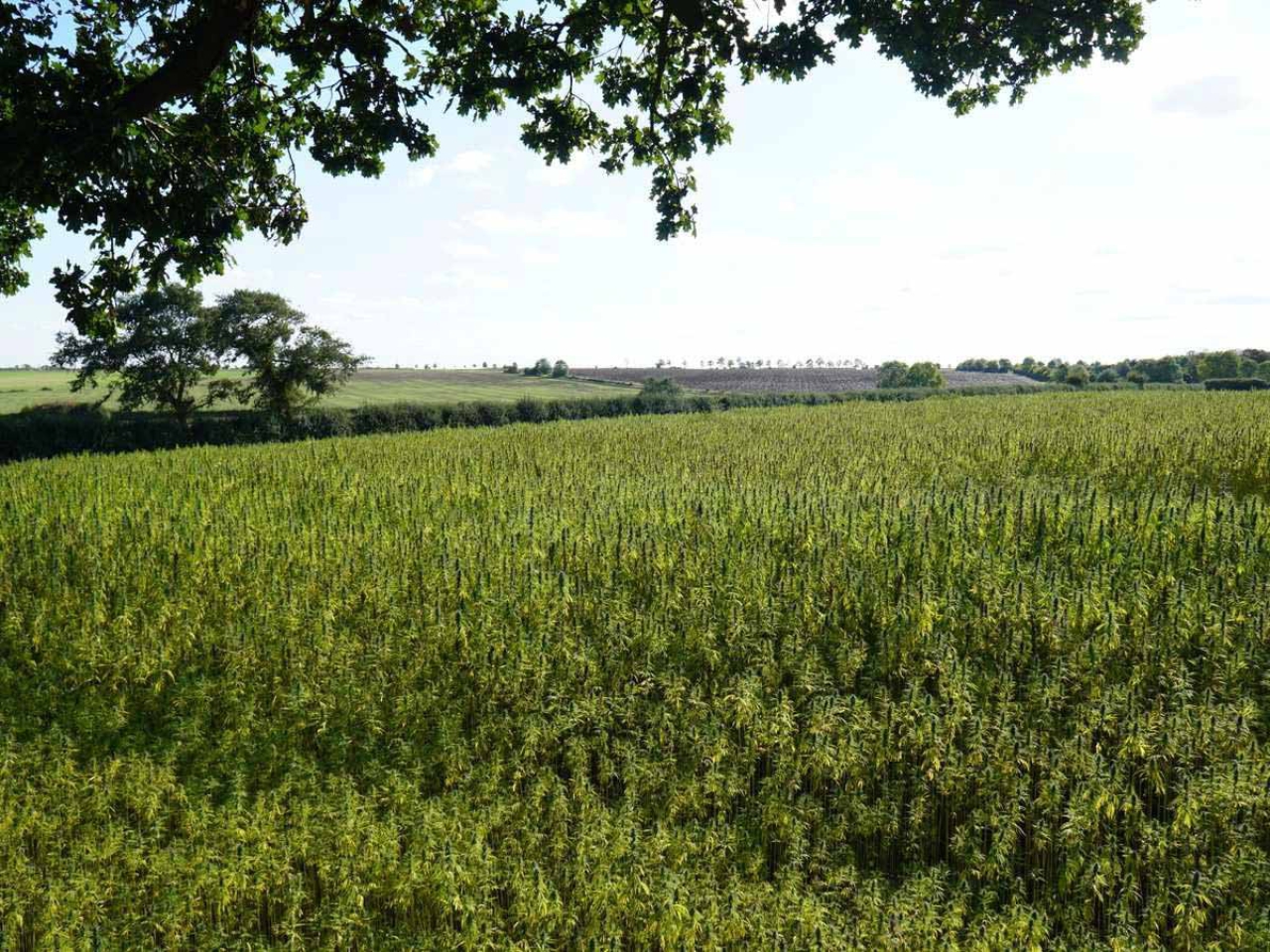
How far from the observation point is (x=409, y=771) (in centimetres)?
628

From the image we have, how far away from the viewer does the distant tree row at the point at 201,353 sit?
43594 mm

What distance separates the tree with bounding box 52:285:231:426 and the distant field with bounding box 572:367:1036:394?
5758 cm

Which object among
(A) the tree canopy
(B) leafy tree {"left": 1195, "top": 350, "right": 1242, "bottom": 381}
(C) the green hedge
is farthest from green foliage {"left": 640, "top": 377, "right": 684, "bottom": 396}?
(B) leafy tree {"left": 1195, "top": 350, "right": 1242, "bottom": 381}

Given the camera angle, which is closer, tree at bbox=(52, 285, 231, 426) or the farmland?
the farmland

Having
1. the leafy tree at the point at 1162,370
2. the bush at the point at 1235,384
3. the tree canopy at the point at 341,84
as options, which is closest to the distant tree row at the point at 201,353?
the tree canopy at the point at 341,84

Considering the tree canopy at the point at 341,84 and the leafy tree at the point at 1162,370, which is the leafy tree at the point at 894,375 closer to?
the leafy tree at the point at 1162,370

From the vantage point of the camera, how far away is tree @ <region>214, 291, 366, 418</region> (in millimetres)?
44188

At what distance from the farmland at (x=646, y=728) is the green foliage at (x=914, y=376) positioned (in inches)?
4410

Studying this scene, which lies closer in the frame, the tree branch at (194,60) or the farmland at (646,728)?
the farmland at (646,728)

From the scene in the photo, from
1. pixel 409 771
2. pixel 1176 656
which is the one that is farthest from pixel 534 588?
pixel 1176 656

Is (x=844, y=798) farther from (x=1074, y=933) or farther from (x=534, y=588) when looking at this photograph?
(x=534, y=588)

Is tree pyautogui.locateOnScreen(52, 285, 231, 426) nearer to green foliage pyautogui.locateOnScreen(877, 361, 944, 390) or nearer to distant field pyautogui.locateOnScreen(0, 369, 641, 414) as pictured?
distant field pyautogui.locateOnScreen(0, 369, 641, 414)

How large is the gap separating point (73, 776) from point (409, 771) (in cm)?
273

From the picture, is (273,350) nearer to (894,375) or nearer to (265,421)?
(265,421)
